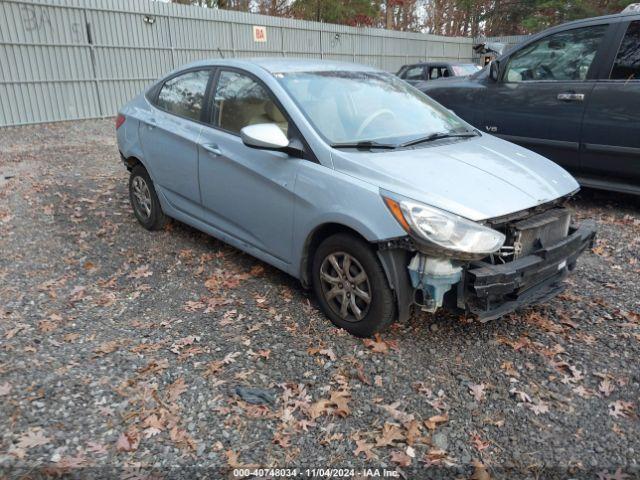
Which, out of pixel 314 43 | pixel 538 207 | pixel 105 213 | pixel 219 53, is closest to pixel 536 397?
pixel 538 207

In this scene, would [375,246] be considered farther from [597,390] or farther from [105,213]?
[105,213]

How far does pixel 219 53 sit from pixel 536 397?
1367 cm

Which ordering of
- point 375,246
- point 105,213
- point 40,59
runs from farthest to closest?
point 40,59, point 105,213, point 375,246

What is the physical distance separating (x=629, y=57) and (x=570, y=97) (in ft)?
2.13

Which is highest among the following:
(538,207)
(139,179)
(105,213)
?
(538,207)

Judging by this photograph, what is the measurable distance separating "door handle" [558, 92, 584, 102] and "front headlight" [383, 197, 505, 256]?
3524 mm

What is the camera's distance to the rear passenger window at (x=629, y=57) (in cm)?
545

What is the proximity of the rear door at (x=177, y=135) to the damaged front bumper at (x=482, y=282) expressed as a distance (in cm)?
216

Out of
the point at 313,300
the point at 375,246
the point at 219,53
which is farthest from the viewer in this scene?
the point at 219,53

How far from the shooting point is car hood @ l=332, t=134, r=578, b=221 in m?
3.12

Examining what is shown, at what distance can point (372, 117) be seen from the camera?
3.99 metres

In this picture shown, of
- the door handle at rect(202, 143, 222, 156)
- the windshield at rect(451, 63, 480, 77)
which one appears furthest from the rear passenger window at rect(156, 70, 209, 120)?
the windshield at rect(451, 63, 480, 77)

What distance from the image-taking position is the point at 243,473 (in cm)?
250

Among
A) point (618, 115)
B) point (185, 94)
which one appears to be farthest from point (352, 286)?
point (618, 115)
